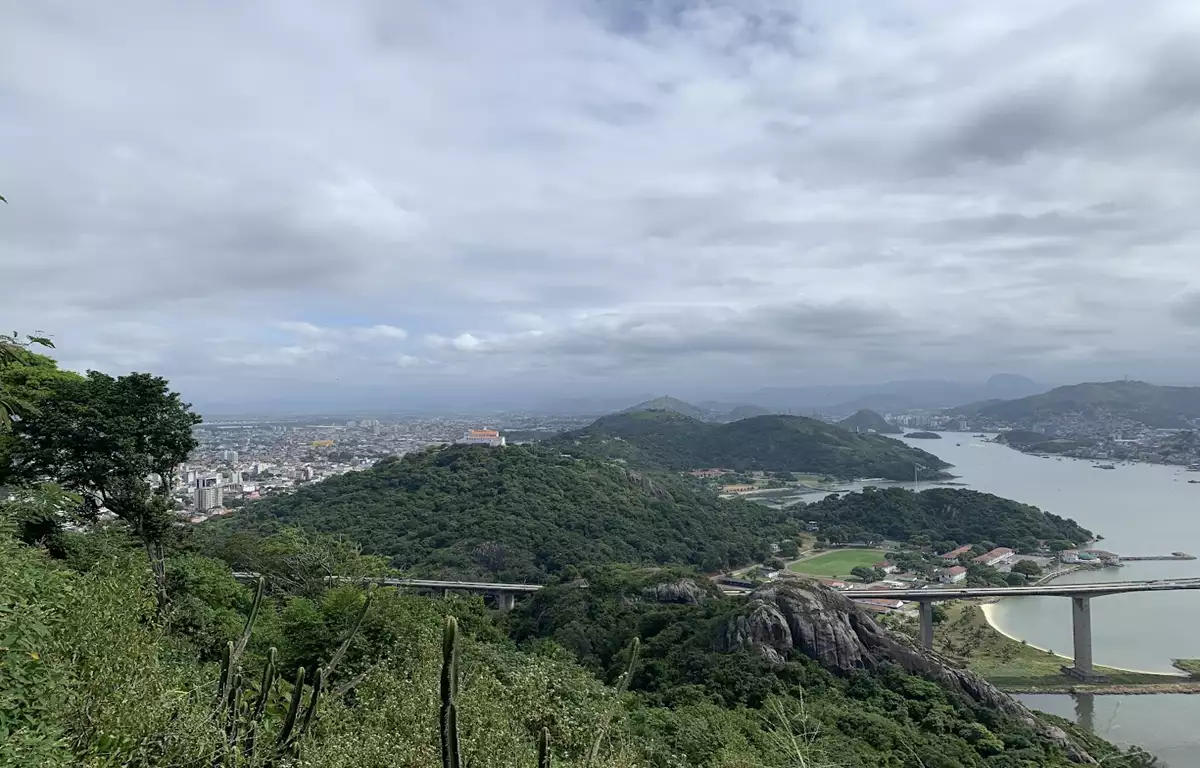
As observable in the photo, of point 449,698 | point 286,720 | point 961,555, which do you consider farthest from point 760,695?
point 961,555

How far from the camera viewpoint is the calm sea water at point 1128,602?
22.6 meters

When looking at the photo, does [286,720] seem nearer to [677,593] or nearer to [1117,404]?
[677,593]

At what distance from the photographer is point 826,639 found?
1920 centimetres

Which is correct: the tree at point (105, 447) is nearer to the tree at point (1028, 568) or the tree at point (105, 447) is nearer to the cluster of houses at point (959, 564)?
the cluster of houses at point (959, 564)

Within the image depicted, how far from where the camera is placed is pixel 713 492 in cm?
6575

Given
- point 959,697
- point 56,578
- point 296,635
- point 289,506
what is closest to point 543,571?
point 289,506

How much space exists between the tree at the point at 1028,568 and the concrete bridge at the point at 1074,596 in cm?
838

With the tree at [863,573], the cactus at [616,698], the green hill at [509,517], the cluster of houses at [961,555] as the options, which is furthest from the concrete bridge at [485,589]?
the cluster of houses at [961,555]

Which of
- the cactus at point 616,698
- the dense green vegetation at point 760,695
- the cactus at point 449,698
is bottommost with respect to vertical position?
the dense green vegetation at point 760,695

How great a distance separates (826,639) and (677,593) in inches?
265

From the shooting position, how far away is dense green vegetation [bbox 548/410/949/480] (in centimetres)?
8475

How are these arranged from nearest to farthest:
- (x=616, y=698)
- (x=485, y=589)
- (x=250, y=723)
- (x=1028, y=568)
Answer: (x=250, y=723)
(x=616, y=698)
(x=485, y=589)
(x=1028, y=568)

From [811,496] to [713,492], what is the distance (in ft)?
47.5

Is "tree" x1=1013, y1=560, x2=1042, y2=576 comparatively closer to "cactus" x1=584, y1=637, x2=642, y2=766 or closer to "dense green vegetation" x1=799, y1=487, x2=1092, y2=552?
"dense green vegetation" x1=799, y1=487, x2=1092, y2=552
